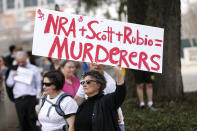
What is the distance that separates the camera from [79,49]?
4539mm

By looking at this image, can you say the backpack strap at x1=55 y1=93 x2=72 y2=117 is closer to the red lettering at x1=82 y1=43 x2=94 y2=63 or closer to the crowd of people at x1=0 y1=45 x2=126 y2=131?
the crowd of people at x1=0 y1=45 x2=126 y2=131

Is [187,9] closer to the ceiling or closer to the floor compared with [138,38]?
closer to the ceiling

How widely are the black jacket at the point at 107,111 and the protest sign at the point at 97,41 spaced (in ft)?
1.91

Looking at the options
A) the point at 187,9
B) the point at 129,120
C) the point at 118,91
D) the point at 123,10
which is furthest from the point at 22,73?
the point at 187,9

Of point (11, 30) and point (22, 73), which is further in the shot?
point (11, 30)

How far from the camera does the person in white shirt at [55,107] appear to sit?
173 inches

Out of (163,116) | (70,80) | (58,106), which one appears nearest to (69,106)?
(58,106)

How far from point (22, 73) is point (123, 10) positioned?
752 centimetres

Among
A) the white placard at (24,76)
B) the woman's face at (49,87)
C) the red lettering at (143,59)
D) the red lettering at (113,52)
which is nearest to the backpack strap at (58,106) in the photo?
the woman's face at (49,87)

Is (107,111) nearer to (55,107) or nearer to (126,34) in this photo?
(55,107)

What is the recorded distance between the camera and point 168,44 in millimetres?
9656

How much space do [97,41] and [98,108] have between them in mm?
899

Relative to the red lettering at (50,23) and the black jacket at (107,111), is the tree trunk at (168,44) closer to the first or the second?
the red lettering at (50,23)

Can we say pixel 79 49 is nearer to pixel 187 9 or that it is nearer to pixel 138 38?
pixel 138 38
